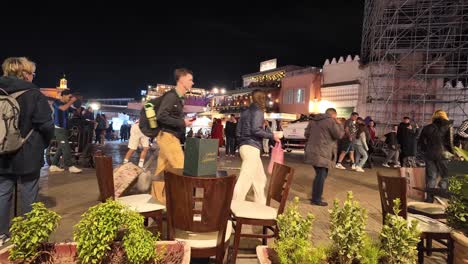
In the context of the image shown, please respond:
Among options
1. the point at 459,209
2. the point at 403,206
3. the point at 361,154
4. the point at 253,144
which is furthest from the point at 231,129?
the point at 459,209

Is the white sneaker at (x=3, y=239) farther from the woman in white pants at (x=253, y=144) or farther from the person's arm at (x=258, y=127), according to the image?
the person's arm at (x=258, y=127)

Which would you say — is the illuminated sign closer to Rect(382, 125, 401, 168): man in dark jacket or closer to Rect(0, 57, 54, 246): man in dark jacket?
Rect(382, 125, 401, 168): man in dark jacket

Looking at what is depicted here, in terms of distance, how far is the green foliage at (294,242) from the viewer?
1.64 metres

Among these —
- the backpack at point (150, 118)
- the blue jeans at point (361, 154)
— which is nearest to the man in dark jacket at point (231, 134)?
the blue jeans at point (361, 154)

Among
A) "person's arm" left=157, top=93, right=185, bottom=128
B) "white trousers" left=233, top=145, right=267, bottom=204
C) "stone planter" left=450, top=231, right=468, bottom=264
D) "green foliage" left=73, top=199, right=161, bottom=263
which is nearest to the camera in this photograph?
"green foliage" left=73, top=199, right=161, bottom=263

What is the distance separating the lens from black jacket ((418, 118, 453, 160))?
6367 millimetres

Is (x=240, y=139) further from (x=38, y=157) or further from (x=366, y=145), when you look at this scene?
(x=366, y=145)

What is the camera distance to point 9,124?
129 inches

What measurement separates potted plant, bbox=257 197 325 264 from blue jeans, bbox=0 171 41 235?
9.57ft

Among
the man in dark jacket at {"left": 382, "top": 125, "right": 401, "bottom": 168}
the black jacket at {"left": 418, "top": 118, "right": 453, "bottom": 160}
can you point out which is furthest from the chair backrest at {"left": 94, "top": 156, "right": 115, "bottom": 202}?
the man in dark jacket at {"left": 382, "top": 125, "right": 401, "bottom": 168}

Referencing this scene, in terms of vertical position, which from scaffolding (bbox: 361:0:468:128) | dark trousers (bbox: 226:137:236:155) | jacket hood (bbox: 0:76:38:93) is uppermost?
scaffolding (bbox: 361:0:468:128)

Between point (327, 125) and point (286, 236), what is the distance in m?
4.72

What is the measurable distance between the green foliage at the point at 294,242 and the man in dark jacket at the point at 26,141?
2929mm

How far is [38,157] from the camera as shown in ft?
11.8
